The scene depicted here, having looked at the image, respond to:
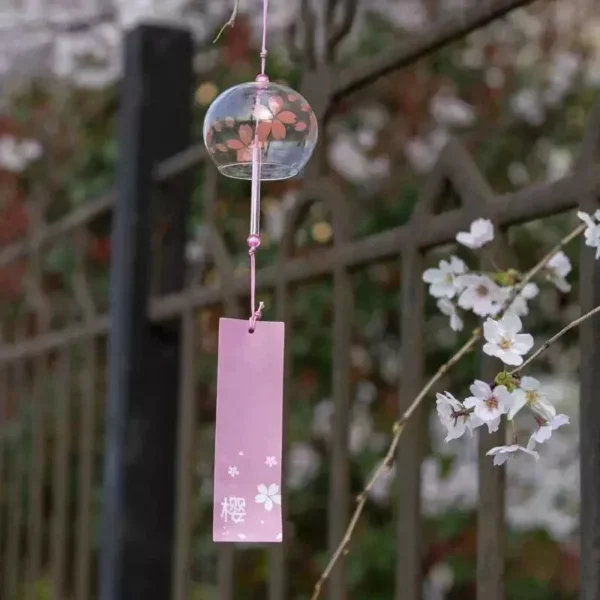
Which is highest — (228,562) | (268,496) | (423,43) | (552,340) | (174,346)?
(423,43)

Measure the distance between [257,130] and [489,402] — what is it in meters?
0.24

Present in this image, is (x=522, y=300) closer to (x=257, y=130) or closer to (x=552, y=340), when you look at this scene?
(x=552, y=340)

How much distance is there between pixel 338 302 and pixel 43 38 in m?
1.94

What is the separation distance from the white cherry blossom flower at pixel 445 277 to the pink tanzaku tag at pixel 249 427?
183 mm

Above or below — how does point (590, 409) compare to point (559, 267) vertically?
below

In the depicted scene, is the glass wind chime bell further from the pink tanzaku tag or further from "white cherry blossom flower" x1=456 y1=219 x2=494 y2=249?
"white cherry blossom flower" x1=456 y1=219 x2=494 y2=249

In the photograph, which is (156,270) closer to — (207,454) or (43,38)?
(207,454)

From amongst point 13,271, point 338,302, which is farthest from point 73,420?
point 338,302

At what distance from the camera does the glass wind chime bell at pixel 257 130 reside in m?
0.68

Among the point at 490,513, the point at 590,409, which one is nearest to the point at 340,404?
the point at 490,513

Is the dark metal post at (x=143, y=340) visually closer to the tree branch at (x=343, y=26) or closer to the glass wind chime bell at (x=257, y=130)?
the tree branch at (x=343, y=26)

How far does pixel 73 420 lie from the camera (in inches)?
107

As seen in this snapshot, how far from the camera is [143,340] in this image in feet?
5.17

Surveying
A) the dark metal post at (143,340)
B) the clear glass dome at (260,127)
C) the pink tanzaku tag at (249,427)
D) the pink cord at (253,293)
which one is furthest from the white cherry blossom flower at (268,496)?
the dark metal post at (143,340)
